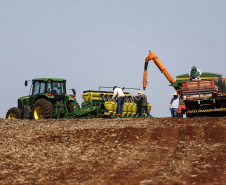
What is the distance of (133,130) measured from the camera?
15.6 meters

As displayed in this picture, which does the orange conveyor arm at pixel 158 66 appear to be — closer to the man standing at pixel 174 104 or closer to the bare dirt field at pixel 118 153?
the man standing at pixel 174 104

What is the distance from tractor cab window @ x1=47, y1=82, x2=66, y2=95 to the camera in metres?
23.8

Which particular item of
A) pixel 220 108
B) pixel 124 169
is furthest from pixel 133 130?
pixel 220 108

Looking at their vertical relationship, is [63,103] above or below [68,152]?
above

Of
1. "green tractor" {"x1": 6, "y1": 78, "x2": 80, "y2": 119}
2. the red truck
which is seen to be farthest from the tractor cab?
the red truck

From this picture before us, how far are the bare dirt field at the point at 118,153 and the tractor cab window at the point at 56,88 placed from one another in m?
5.52

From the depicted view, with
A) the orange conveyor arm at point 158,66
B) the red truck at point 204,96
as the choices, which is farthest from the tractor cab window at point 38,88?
the red truck at point 204,96

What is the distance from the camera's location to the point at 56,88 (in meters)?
23.9

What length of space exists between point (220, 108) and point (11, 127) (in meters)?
10.2

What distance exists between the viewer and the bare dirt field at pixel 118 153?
9633 mm

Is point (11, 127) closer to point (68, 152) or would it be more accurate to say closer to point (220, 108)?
point (68, 152)

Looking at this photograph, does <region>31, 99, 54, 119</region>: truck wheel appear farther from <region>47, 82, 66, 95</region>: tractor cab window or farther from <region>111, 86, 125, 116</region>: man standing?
<region>111, 86, 125, 116</region>: man standing

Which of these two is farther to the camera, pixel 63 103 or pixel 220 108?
pixel 63 103

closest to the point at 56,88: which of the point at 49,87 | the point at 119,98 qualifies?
the point at 49,87
